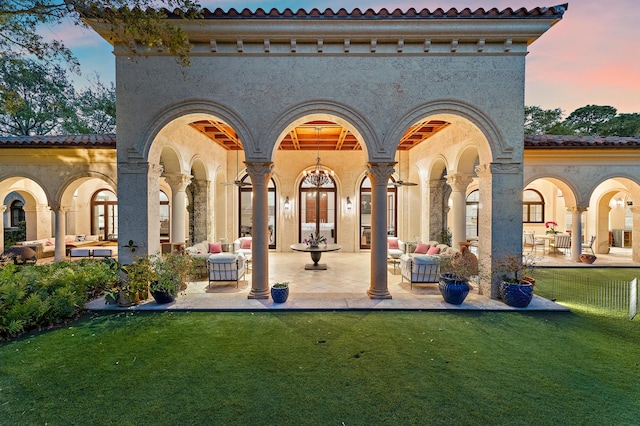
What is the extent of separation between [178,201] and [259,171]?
5.90m

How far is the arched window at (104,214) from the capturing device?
1720cm

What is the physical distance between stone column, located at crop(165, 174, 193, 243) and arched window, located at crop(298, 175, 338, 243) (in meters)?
6.03

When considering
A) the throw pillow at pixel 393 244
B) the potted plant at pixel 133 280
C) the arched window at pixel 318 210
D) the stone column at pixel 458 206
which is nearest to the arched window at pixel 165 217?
the arched window at pixel 318 210

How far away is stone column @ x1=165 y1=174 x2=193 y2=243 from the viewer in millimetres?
10939

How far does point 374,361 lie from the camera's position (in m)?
4.46

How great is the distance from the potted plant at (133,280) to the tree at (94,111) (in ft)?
64.8

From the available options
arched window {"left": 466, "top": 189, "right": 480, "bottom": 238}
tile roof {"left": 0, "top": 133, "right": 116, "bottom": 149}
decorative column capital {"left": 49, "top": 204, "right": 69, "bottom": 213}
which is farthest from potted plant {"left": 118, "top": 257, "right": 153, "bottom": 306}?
arched window {"left": 466, "top": 189, "right": 480, "bottom": 238}

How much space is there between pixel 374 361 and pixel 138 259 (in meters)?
5.89

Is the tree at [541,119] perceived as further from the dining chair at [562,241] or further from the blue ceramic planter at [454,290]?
the blue ceramic planter at [454,290]

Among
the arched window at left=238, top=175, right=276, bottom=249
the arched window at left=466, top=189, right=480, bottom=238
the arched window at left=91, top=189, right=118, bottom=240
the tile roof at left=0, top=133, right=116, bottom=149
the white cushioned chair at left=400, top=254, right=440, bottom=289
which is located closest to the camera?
the white cushioned chair at left=400, top=254, right=440, bottom=289

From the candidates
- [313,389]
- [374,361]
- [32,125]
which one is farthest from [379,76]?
[32,125]

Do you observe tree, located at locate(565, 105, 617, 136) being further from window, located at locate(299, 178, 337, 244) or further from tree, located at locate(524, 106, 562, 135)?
window, located at locate(299, 178, 337, 244)

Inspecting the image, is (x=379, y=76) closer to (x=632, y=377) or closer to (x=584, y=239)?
A: (x=632, y=377)

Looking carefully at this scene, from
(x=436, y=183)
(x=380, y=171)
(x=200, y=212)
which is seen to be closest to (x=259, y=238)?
(x=380, y=171)
